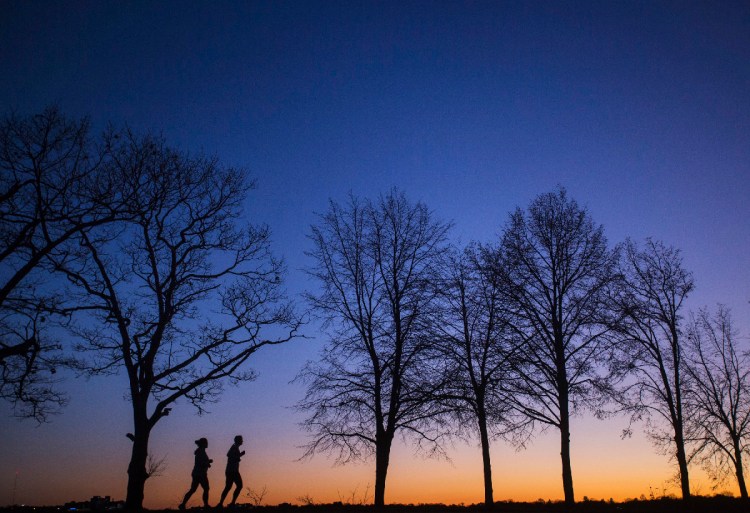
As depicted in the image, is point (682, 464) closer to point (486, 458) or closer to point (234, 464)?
point (486, 458)

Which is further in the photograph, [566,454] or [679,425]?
[679,425]

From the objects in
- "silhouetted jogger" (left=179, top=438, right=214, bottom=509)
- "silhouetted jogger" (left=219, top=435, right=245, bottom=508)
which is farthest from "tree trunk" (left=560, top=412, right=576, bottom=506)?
"silhouetted jogger" (left=179, top=438, right=214, bottom=509)

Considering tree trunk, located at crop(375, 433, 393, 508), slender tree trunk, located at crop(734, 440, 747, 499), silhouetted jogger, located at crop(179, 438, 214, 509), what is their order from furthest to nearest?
slender tree trunk, located at crop(734, 440, 747, 499) < tree trunk, located at crop(375, 433, 393, 508) < silhouetted jogger, located at crop(179, 438, 214, 509)

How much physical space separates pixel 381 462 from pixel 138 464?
855 centimetres

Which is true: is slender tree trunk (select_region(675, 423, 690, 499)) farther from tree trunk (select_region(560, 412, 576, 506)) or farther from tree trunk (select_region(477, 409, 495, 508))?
tree trunk (select_region(477, 409, 495, 508))

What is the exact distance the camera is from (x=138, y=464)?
17.5 m

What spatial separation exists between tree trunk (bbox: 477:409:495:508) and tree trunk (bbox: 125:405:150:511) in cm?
1233

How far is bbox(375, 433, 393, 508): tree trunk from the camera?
804 inches

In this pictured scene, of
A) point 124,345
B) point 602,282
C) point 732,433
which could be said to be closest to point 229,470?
point 124,345

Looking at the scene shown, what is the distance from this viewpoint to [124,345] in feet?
62.3

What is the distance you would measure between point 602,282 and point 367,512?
41.1 ft

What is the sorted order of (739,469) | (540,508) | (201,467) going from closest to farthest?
(201,467) → (540,508) → (739,469)

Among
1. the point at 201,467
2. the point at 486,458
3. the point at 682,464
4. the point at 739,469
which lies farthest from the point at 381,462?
the point at 739,469

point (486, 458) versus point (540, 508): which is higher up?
point (486, 458)
